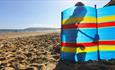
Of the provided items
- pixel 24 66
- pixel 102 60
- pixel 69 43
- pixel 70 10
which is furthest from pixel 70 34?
pixel 24 66

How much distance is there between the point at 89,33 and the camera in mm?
6180

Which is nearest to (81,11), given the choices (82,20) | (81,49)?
(82,20)

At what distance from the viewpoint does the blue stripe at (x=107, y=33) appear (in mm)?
5969

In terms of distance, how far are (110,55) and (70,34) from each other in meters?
1.21

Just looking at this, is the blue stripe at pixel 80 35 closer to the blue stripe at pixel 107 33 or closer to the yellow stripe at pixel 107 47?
the blue stripe at pixel 107 33

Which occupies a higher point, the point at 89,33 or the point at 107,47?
the point at 89,33

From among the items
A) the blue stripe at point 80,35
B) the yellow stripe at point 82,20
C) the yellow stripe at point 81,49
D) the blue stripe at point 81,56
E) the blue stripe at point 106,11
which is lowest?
the blue stripe at point 81,56

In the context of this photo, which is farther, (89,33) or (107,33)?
(89,33)

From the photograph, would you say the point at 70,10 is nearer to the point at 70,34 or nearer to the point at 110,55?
the point at 70,34

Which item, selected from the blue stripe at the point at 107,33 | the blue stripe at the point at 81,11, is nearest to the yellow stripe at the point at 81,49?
the blue stripe at the point at 107,33

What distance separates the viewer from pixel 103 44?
6.16 meters

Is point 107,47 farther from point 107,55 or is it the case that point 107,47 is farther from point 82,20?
point 82,20

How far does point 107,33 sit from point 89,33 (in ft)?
1.57

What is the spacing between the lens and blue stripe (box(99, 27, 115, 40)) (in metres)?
5.97
